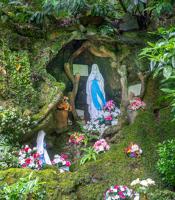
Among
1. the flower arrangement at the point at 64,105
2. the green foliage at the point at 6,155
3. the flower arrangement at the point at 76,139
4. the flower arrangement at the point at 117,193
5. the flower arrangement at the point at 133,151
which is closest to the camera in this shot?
the flower arrangement at the point at 117,193

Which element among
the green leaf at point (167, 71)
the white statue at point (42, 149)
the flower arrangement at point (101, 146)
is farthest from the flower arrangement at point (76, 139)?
the green leaf at point (167, 71)

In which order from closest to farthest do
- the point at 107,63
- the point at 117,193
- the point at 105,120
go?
the point at 117,193, the point at 105,120, the point at 107,63

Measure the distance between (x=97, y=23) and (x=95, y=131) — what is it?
2196mm

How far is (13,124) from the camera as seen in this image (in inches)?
192

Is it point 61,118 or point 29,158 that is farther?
Answer: point 61,118

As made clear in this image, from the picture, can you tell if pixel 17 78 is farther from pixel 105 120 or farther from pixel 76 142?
pixel 105 120

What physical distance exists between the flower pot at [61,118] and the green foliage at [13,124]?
2.72 feet

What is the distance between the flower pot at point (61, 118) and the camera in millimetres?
5840

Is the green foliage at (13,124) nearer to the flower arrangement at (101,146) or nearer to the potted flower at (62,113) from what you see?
the potted flower at (62,113)

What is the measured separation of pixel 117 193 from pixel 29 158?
1430mm

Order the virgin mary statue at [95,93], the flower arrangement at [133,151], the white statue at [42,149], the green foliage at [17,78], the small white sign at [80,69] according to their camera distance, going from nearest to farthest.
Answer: the flower arrangement at [133,151], the white statue at [42,149], the green foliage at [17,78], the virgin mary statue at [95,93], the small white sign at [80,69]

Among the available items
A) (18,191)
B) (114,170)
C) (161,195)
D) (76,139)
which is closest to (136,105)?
(76,139)

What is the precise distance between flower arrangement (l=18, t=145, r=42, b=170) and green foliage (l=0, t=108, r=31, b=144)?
0.23 meters

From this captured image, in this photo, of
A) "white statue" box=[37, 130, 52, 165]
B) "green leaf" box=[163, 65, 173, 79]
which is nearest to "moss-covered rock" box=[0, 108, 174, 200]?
"white statue" box=[37, 130, 52, 165]
